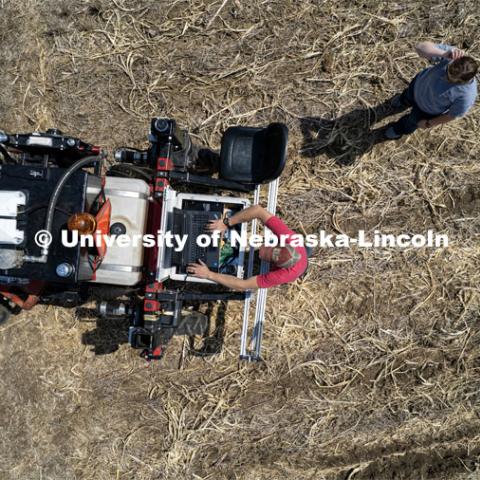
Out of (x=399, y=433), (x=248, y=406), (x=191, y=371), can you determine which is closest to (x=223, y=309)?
(x=191, y=371)

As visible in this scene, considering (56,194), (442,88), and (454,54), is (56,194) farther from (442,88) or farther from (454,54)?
(454,54)

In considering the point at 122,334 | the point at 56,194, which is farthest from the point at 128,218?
the point at 122,334

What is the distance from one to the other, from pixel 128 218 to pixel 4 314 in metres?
2.37

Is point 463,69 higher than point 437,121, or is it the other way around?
point 463,69

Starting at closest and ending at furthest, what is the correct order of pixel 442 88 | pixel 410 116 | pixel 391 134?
pixel 442 88, pixel 410 116, pixel 391 134

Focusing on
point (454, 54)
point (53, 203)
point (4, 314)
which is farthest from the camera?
point (4, 314)

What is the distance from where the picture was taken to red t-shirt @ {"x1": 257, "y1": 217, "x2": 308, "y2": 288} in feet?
13.0

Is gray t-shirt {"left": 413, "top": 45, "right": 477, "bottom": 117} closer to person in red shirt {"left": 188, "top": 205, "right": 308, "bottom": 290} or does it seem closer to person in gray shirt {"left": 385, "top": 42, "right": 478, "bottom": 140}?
person in gray shirt {"left": 385, "top": 42, "right": 478, "bottom": 140}

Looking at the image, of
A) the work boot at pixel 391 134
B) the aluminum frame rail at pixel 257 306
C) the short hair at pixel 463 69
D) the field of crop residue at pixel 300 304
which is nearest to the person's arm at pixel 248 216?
the aluminum frame rail at pixel 257 306

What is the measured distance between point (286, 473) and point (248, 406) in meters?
0.96

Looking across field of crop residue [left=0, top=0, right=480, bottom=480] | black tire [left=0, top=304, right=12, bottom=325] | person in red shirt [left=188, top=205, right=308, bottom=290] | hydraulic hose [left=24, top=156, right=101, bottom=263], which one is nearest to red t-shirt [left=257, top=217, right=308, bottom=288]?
person in red shirt [left=188, top=205, right=308, bottom=290]

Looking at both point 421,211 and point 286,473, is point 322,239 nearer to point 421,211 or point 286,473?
point 421,211

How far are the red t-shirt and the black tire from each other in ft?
10.6

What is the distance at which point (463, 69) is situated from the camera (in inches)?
128
